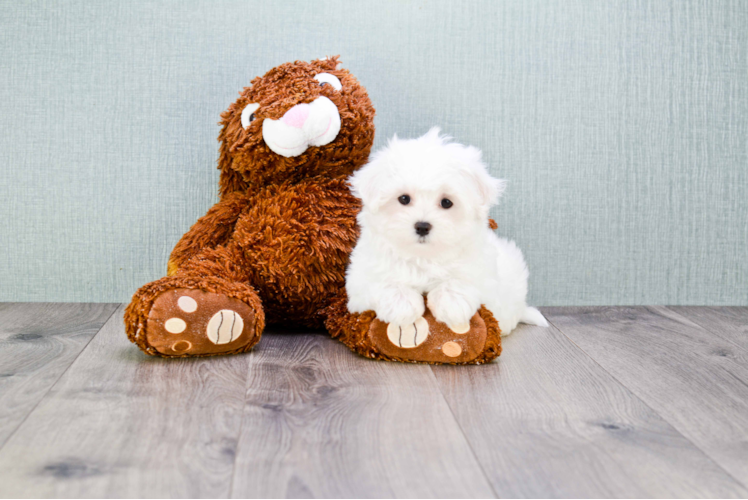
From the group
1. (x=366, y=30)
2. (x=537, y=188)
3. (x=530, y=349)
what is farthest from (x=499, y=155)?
(x=530, y=349)

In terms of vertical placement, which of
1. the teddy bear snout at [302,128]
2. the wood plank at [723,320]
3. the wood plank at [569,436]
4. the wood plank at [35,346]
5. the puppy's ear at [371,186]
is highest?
the teddy bear snout at [302,128]

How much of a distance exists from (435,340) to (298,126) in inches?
19.9

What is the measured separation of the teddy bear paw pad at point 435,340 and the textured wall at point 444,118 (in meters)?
0.62

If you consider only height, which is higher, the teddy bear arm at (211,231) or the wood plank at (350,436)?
the teddy bear arm at (211,231)

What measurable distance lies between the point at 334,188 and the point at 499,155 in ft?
1.72

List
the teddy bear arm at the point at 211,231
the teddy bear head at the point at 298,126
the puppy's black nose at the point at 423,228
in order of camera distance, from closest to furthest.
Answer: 1. the puppy's black nose at the point at 423,228
2. the teddy bear head at the point at 298,126
3. the teddy bear arm at the point at 211,231

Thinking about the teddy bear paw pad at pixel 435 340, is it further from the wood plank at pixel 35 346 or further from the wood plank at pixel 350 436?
the wood plank at pixel 35 346

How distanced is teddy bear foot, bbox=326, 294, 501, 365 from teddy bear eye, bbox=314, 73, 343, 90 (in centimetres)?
51

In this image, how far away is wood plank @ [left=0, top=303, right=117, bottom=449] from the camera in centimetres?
99

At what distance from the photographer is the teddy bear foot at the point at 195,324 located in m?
1.17

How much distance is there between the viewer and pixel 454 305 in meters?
1.16

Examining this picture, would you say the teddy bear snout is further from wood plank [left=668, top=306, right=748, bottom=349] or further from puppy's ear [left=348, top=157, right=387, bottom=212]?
wood plank [left=668, top=306, right=748, bottom=349]

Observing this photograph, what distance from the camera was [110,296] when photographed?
171 cm

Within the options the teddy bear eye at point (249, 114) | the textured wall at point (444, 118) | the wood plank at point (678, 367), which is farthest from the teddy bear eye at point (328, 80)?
the wood plank at point (678, 367)
